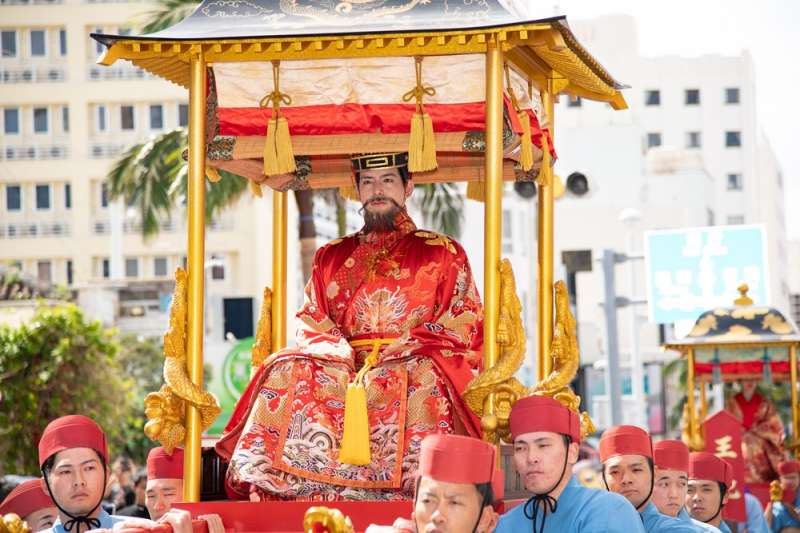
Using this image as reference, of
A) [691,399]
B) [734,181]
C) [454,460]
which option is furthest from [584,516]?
[734,181]

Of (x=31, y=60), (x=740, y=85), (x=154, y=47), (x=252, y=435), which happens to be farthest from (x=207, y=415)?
(x=740, y=85)

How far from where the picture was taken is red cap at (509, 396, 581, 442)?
6.06m

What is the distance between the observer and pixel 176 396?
295 inches

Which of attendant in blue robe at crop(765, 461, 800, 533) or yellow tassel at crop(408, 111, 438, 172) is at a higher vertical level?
yellow tassel at crop(408, 111, 438, 172)

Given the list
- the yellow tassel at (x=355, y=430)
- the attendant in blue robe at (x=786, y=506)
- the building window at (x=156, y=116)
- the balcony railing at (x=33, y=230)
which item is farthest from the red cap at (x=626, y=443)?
the balcony railing at (x=33, y=230)

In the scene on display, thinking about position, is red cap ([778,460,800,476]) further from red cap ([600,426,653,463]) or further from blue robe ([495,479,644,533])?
blue robe ([495,479,644,533])

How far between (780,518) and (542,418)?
1108 cm

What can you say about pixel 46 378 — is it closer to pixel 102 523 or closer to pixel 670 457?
pixel 670 457

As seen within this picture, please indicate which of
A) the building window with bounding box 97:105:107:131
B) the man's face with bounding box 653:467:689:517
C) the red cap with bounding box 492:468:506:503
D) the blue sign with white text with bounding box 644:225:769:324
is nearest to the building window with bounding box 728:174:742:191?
the building window with bounding box 97:105:107:131

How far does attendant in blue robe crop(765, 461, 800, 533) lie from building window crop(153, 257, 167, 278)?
3590cm

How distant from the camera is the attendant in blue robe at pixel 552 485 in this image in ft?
19.4

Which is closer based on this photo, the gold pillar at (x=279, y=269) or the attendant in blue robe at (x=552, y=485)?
the attendant in blue robe at (x=552, y=485)

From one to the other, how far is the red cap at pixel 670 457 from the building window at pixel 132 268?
44.5m

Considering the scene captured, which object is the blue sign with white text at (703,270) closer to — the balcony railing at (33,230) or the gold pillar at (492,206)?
the gold pillar at (492,206)
